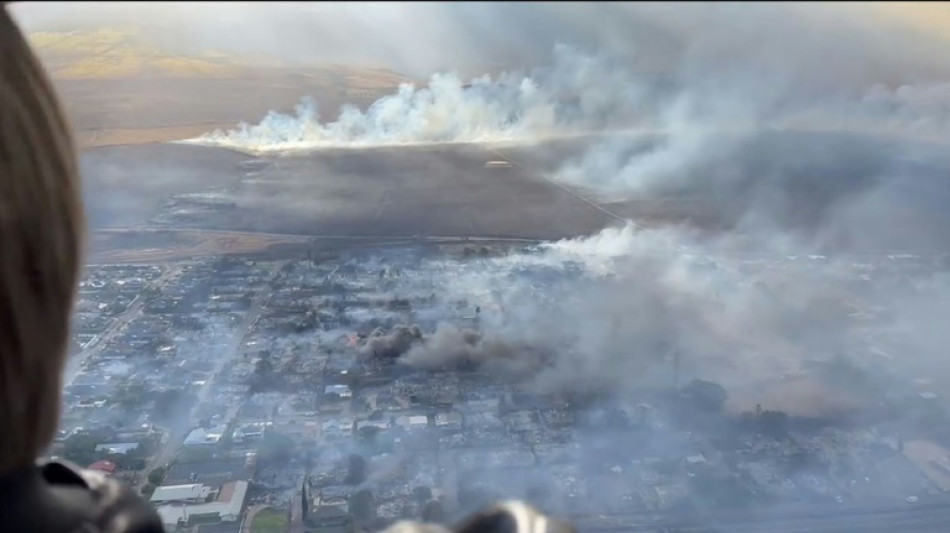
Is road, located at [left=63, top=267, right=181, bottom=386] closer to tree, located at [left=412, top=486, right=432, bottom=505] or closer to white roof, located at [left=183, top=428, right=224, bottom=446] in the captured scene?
white roof, located at [left=183, top=428, right=224, bottom=446]

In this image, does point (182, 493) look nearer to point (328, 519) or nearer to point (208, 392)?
point (328, 519)

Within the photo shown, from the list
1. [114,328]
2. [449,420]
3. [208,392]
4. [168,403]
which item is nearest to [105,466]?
[168,403]

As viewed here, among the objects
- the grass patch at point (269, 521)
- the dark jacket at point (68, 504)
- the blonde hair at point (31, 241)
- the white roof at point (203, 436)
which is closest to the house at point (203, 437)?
the white roof at point (203, 436)

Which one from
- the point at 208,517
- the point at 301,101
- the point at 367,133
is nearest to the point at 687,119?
the point at 367,133

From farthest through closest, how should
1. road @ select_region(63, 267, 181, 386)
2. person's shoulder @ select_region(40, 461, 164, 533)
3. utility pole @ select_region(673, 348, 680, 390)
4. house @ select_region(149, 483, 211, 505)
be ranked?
1. utility pole @ select_region(673, 348, 680, 390)
2. road @ select_region(63, 267, 181, 386)
3. house @ select_region(149, 483, 211, 505)
4. person's shoulder @ select_region(40, 461, 164, 533)

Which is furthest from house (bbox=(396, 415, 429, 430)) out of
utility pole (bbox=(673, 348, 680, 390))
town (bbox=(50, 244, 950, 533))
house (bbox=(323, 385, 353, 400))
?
utility pole (bbox=(673, 348, 680, 390))
